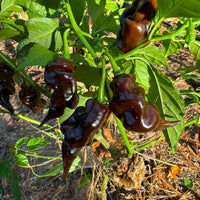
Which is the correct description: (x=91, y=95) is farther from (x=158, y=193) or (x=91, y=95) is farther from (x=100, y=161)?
(x=158, y=193)

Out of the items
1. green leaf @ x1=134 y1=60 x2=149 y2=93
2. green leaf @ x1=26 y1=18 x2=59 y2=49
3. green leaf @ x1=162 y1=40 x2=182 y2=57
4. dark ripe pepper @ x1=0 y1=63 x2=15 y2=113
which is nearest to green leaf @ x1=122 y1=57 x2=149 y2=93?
green leaf @ x1=134 y1=60 x2=149 y2=93

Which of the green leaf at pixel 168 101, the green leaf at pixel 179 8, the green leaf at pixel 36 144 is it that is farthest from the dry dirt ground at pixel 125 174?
the green leaf at pixel 179 8

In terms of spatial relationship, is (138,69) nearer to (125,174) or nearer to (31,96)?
(31,96)

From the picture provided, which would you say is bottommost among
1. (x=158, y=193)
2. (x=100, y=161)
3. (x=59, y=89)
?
(x=158, y=193)

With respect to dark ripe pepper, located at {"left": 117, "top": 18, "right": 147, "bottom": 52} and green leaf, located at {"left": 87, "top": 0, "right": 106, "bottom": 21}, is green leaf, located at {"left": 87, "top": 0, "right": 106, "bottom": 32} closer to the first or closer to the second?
green leaf, located at {"left": 87, "top": 0, "right": 106, "bottom": 21}

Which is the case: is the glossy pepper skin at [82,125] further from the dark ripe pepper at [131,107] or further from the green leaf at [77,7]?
the green leaf at [77,7]

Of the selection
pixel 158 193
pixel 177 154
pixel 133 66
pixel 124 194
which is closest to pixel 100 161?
pixel 124 194
